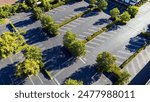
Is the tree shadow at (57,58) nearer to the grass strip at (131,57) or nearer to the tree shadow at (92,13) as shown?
the grass strip at (131,57)

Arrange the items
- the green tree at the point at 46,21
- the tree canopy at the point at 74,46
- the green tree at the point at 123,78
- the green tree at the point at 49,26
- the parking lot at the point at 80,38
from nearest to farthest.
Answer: the green tree at the point at 123,78 < the parking lot at the point at 80,38 < the tree canopy at the point at 74,46 < the green tree at the point at 49,26 < the green tree at the point at 46,21

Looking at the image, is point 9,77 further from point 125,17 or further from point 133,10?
point 133,10

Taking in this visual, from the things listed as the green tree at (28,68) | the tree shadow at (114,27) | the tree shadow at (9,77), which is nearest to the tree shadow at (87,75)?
the green tree at (28,68)

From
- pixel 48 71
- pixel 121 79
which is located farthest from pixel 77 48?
pixel 121 79

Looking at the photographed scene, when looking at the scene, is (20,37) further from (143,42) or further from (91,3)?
(143,42)

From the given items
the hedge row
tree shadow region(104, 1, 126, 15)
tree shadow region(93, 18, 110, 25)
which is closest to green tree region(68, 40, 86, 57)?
the hedge row

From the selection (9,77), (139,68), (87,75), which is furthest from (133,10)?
(9,77)
